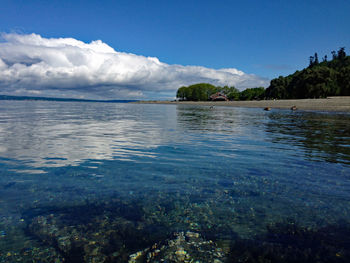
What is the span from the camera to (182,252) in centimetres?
367

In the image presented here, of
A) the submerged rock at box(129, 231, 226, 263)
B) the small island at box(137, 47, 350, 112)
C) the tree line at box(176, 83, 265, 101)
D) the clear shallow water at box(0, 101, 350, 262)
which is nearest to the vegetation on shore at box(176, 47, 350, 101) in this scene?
the small island at box(137, 47, 350, 112)

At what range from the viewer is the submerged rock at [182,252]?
3538 mm

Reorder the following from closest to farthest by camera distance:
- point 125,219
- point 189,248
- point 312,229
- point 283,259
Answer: point 283,259
point 189,248
point 312,229
point 125,219

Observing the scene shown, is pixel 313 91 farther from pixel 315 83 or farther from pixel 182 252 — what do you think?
pixel 182 252

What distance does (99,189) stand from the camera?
6047 mm

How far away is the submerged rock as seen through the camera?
3.54 m

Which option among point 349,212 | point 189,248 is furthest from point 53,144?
point 349,212

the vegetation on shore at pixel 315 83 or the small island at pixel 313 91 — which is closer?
the small island at pixel 313 91

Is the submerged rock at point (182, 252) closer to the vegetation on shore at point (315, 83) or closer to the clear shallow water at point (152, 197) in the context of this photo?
the clear shallow water at point (152, 197)

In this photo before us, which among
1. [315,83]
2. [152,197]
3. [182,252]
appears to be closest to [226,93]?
[315,83]

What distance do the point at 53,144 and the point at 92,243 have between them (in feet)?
33.2

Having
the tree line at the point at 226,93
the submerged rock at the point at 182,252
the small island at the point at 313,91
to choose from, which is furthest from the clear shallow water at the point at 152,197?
the tree line at the point at 226,93

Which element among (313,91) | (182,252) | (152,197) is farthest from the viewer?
(313,91)

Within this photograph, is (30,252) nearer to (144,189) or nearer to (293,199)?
(144,189)
